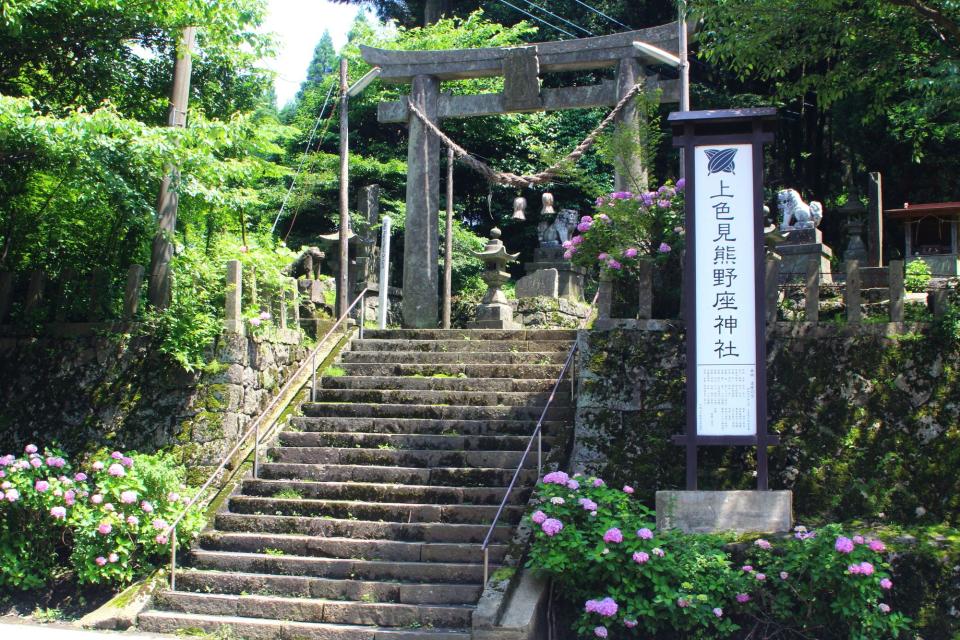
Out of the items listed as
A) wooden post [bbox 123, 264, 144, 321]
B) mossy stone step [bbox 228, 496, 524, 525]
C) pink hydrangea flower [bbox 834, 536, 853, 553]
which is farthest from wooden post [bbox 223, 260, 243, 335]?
pink hydrangea flower [bbox 834, 536, 853, 553]

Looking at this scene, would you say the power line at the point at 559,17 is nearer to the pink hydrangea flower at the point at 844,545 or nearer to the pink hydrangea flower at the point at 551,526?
the pink hydrangea flower at the point at 551,526

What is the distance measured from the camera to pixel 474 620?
7328 mm

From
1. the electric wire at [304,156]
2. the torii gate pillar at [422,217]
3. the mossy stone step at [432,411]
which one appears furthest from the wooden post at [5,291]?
the electric wire at [304,156]

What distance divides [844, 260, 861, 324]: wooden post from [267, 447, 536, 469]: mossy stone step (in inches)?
138

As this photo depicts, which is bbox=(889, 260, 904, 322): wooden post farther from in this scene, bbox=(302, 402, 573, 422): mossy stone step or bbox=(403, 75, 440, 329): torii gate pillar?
bbox=(403, 75, 440, 329): torii gate pillar

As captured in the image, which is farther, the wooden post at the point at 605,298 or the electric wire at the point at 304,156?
the electric wire at the point at 304,156

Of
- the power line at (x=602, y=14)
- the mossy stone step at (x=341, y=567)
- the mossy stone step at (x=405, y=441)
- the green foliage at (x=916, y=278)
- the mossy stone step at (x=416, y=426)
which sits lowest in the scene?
the mossy stone step at (x=341, y=567)

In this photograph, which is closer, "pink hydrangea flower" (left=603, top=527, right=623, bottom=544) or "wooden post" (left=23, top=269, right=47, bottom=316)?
"pink hydrangea flower" (left=603, top=527, right=623, bottom=544)

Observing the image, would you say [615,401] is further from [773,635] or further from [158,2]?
[158,2]

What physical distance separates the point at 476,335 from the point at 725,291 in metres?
4.78

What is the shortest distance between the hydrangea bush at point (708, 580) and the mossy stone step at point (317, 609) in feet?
2.93

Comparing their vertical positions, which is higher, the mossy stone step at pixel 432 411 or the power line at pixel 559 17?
the power line at pixel 559 17

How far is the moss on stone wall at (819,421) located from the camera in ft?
27.9

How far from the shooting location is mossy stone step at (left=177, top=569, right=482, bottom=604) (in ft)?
26.5
